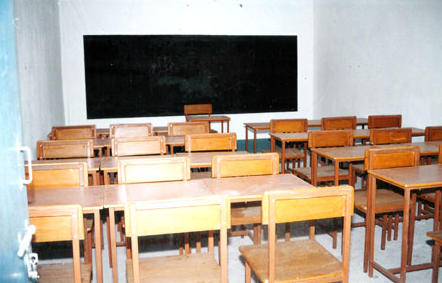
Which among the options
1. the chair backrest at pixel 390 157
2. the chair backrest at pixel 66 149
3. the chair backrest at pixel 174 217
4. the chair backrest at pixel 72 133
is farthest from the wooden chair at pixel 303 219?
the chair backrest at pixel 72 133

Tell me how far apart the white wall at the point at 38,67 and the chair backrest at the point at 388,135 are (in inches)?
142

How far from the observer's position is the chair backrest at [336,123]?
210 inches

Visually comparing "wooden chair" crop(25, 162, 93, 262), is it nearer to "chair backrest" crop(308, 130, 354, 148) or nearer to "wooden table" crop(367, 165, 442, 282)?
"wooden table" crop(367, 165, 442, 282)

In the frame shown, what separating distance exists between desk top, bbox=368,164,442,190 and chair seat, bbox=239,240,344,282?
0.70 meters

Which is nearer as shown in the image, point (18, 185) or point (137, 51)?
point (18, 185)

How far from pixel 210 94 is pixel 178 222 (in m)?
6.78

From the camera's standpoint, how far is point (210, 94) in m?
8.50

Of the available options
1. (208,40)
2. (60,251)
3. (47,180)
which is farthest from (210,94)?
(47,180)

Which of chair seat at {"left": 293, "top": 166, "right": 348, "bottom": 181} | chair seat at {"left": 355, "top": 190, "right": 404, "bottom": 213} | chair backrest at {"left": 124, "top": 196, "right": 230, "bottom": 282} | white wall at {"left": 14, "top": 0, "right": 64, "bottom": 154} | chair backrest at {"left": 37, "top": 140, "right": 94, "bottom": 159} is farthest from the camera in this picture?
white wall at {"left": 14, "top": 0, "right": 64, "bottom": 154}

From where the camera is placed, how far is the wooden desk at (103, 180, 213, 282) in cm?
231

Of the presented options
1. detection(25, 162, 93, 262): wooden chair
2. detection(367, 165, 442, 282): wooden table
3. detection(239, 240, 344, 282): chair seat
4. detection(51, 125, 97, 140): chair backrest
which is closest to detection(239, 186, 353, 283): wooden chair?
detection(239, 240, 344, 282): chair seat

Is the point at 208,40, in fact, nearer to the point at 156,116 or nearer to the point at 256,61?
the point at 256,61

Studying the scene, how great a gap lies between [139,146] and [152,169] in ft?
3.35

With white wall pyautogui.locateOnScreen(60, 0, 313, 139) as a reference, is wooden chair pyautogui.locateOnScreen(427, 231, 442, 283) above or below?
below
